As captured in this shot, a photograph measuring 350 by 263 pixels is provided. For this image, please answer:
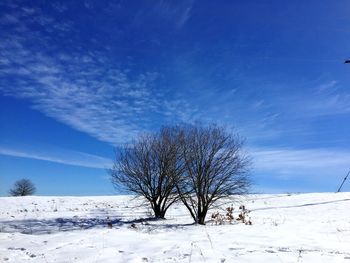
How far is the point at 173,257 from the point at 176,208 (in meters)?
21.9

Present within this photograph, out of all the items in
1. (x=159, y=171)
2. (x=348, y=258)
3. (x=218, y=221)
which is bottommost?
(x=348, y=258)

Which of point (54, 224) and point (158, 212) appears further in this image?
point (158, 212)

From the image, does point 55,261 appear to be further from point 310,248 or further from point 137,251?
point 310,248

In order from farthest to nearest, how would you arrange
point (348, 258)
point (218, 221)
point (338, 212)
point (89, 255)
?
point (338, 212) < point (218, 221) < point (89, 255) < point (348, 258)

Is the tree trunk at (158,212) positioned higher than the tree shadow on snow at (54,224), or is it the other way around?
the tree trunk at (158,212)

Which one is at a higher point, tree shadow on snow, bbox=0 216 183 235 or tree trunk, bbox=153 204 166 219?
tree trunk, bbox=153 204 166 219

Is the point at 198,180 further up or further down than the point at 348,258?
further up

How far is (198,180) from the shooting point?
62.2 feet

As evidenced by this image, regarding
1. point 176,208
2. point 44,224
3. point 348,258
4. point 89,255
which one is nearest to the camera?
point 348,258

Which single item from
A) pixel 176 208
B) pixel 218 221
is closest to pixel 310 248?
pixel 218 221

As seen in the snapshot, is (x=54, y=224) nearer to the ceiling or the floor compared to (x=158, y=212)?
nearer to the floor

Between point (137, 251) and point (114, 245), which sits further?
point (114, 245)

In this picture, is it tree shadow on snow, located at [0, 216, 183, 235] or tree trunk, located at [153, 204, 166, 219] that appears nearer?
A: tree shadow on snow, located at [0, 216, 183, 235]

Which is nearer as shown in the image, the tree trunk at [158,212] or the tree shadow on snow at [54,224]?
the tree shadow on snow at [54,224]
